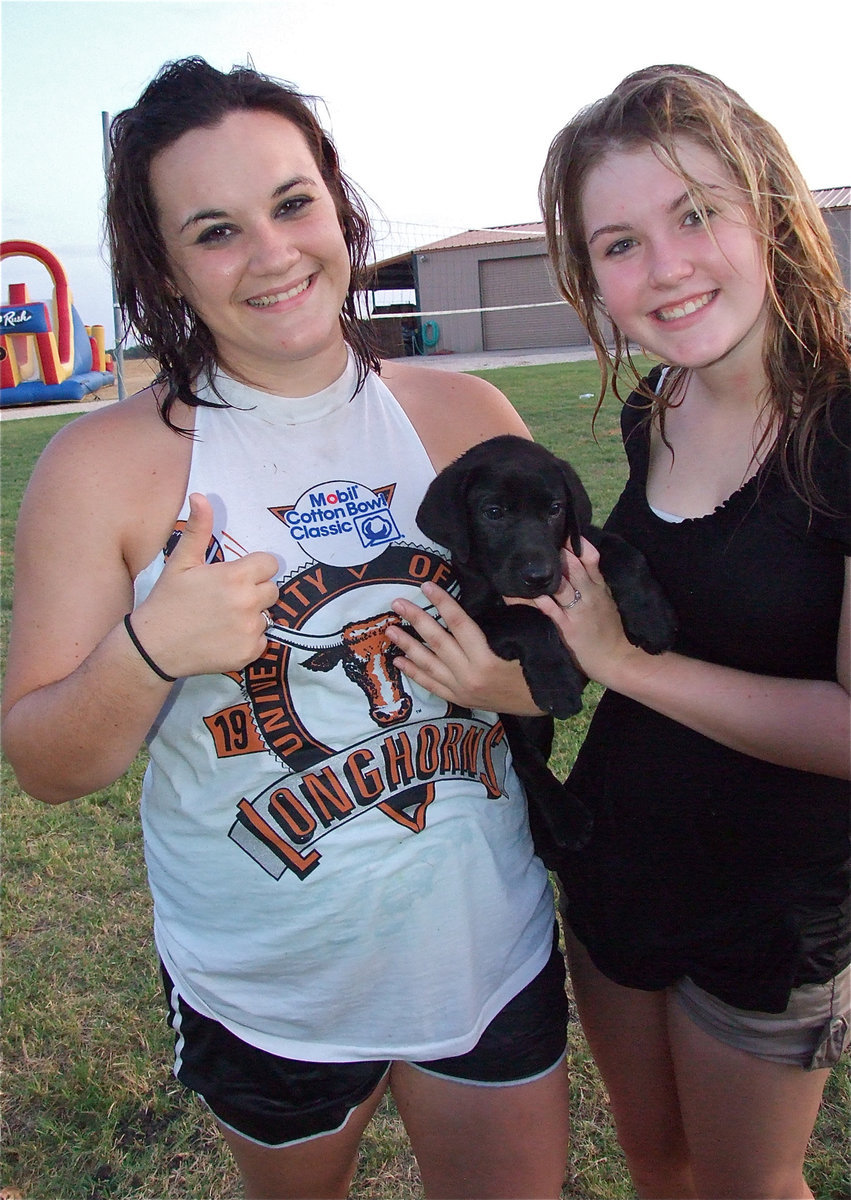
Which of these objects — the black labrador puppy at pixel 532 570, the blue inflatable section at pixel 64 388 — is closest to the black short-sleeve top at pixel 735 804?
the black labrador puppy at pixel 532 570

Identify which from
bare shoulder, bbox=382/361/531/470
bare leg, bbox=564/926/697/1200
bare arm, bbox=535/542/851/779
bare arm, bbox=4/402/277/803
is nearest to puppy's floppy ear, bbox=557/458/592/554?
bare shoulder, bbox=382/361/531/470

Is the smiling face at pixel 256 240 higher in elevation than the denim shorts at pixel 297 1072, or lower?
higher

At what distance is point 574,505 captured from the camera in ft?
8.14

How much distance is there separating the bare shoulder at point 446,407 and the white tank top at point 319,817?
0.23 m

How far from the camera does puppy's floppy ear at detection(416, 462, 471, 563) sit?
184 cm

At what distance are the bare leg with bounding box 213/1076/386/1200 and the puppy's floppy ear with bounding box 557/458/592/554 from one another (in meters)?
1.42

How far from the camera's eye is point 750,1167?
1633 mm

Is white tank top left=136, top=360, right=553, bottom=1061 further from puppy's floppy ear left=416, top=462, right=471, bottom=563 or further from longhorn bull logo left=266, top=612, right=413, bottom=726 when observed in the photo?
puppy's floppy ear left=416, top=462, right=471, bottom=563

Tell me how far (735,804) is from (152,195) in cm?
155

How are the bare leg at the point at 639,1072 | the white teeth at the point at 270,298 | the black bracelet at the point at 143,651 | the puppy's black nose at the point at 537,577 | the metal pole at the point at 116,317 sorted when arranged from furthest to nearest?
the puppy's black nose at the point at 537,577 < the metal pole at the point at 116,317 < the bare leg at the point at 639,1072 < the white teeth at the point at 270,298 < the black bracelet at the point at 143,651

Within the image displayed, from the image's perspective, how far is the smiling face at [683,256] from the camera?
161 centimetres

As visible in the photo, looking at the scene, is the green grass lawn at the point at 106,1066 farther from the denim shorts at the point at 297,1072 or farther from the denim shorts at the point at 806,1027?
the denim shorts at the point at 806,1027

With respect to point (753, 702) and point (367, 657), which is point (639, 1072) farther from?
point (367, 657)

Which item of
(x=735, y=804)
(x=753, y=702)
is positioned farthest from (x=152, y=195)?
(x=735, y=804)
